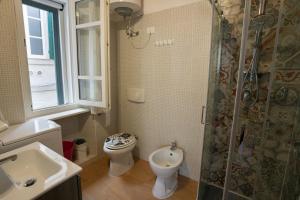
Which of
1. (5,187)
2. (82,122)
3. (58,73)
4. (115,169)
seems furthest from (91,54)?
(5,187)

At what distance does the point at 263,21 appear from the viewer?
1.37m

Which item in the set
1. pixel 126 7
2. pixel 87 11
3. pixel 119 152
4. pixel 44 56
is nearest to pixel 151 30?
pixel 126 7

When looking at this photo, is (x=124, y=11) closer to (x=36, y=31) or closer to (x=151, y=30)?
(x=151, y=30)

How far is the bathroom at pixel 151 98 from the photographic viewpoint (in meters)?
1.29

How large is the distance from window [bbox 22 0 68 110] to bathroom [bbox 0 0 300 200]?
0.04 feet

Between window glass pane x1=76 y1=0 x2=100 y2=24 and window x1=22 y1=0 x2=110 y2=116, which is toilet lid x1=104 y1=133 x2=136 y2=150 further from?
window glass pane x1=76 y1=0 x2=100 y2=24

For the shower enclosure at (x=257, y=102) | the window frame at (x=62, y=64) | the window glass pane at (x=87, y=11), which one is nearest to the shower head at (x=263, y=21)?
the shower enclosure at (x=257, y=102)

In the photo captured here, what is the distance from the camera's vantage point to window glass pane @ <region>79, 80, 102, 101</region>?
2.19m

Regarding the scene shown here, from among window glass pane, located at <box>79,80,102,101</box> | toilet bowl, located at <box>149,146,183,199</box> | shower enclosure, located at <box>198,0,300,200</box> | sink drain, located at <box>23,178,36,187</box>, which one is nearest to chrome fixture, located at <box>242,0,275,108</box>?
shower enclosure, located at <box>198,0,300,200</box>

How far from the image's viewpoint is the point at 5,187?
912 mm

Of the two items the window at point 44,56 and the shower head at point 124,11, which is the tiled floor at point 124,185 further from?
the shower head at point 124,11

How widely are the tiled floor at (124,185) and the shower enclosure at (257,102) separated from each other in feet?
0.95

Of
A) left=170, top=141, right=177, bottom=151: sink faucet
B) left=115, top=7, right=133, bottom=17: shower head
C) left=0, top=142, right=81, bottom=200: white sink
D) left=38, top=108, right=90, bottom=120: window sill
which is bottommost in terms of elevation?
left=170, top=141, right=177, bottom=151: sink faucet

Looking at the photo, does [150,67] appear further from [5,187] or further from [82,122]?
[5,187]
